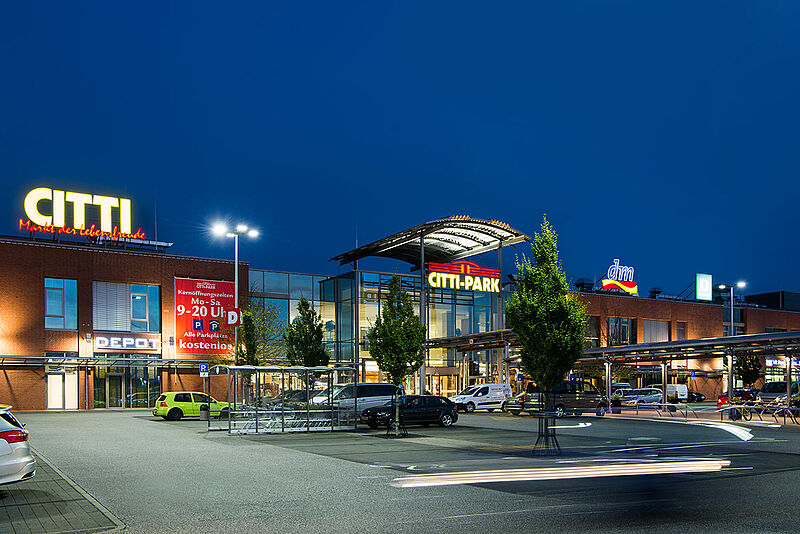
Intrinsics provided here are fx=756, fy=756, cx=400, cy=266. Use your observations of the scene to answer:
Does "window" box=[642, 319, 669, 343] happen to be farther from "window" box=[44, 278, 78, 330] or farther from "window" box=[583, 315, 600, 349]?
"window" box=[44, 278, 78, 330]

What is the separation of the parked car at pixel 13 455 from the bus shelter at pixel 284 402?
51.3 ft

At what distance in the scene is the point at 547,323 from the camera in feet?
69.8

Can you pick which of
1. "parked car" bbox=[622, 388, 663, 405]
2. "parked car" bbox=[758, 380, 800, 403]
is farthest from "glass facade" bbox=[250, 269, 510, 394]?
"parked car" bbox=[758, 380, 800, 403]

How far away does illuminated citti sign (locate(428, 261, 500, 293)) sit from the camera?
5306 centimetres

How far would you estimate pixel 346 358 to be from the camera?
56.5 m

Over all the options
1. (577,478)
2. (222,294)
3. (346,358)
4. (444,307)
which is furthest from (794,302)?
(577,478)

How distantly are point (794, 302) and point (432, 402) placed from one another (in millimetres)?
75272

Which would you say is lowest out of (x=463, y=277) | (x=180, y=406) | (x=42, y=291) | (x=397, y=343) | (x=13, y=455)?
(x=180, y=406)

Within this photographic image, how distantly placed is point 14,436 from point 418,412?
20791 millimetres

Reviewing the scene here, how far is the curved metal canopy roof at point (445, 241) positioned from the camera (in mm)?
48188

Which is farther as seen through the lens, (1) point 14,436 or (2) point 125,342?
(2) point 125,342

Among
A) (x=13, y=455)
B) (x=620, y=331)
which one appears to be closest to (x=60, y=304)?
(x=13, y=455)

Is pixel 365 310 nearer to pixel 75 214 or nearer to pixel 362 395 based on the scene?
pixel 75 214

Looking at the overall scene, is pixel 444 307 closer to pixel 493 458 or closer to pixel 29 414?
pixel 29 414
